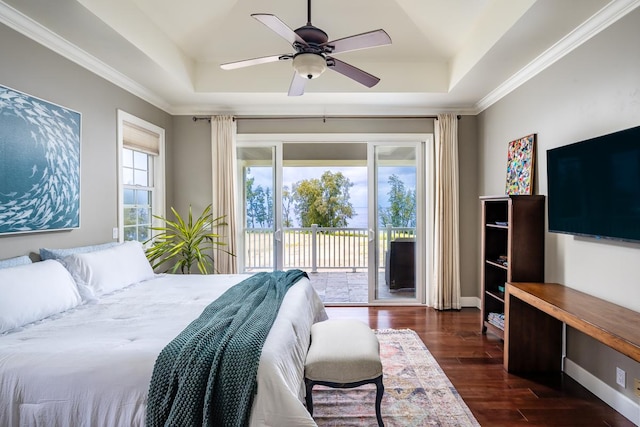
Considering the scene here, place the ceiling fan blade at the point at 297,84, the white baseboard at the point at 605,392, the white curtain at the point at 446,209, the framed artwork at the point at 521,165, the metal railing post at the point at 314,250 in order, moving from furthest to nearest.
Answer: the metal railing post at the point at 314,250 < the white curtain at the point at 446,209 < the framed artwork at the point at 521,165 < the ceiling fan blade at the point at 297,84 < the white baseboard at the point at 605,392

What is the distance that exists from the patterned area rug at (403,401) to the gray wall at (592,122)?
42.2 inches

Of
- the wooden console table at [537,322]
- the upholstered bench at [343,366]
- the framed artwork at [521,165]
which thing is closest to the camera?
the upholstered bench at [343,366]

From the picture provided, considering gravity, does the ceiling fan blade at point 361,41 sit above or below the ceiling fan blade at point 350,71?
above

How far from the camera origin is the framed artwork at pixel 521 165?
306 cm

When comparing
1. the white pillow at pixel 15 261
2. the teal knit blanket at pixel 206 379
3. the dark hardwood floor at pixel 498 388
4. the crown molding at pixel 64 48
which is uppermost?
the crown molding at pixel 64 48

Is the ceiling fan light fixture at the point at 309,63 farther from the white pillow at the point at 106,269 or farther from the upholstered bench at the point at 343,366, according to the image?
the white pillow at the point at 106,269

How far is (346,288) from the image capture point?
5484 millimetres

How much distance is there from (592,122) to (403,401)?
236 cm

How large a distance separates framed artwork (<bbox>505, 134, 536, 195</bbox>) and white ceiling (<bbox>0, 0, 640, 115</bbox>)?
0.61 m

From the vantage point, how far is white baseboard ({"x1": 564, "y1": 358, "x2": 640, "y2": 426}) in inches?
80.7

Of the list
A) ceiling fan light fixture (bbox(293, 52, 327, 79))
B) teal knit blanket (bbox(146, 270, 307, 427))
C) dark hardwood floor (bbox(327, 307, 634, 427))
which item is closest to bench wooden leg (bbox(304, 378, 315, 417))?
teal knit blanket (bbox(146, 270, 307, 427))

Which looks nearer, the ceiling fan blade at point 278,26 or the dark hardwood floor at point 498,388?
the ceiling fan blade at point 278,26

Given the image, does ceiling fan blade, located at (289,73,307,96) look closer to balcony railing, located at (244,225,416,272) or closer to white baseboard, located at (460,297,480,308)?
white baseboard, located at (460,297,480,308)

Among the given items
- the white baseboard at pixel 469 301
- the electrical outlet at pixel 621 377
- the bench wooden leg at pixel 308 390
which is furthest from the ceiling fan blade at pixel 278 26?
the white baseboard at pixel 469 301
